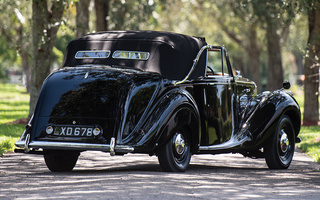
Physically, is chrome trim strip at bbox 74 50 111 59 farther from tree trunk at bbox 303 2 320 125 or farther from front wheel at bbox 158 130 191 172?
tree trunk at bbox 303 2 320 125

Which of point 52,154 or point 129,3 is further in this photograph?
point 129,3

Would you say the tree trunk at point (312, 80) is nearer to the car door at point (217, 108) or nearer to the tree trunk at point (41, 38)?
the tree trunk at point (41, 38)

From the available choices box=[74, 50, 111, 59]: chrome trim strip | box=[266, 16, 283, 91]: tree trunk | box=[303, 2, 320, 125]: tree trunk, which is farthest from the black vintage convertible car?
box=[266, 16, 283, 91]: tree trunk

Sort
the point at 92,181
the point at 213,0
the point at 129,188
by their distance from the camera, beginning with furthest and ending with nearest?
the point at 213,0, the point at 92,181, the point at 129,188

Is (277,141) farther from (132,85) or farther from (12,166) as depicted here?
(12,166)

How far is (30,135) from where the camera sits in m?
8.73

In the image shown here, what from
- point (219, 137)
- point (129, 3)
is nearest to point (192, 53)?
point (219, 137)

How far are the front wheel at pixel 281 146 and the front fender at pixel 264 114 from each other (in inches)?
5.9

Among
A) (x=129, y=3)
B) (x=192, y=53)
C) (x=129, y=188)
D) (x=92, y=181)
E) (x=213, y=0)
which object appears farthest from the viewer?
(x=213, y=0)

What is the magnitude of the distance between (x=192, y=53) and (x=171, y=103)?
1.27 m

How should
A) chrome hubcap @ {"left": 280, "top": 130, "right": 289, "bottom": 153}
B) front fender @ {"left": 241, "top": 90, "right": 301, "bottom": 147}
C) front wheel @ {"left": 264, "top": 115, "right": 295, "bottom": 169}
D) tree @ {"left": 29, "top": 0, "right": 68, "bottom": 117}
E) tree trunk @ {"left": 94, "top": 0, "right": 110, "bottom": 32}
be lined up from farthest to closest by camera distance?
tree trunk @ {"left": 94, "top": 0, "right": 110, "bottom": 32} < tree @ {"left": 29, "top": 0, "right": 68, "bottom": 117} < chrome hubcap @ {"left": 280, "top": 130, "right": 289, "bottom": 153} < front wheel @ {"left": 264, "top": 115, "right": 295, "bottom": 169} < front fender @ {"left": 241, "top": 90, "right": 301, "bottom": 147}

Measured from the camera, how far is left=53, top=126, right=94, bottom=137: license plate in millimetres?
8477

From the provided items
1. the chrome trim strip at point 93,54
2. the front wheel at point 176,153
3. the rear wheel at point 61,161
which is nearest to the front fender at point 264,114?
the front wheel at point 176,153

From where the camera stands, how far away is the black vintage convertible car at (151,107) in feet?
27.8
